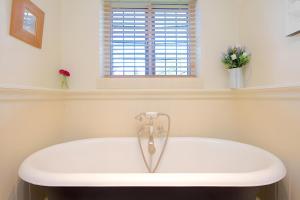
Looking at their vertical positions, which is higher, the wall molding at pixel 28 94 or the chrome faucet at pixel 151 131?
the wall molding at pixel 28 94

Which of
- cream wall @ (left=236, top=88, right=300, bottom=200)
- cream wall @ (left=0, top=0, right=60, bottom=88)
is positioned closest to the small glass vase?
cream wall @ (left=0, top=0, right=60, bottom=88)

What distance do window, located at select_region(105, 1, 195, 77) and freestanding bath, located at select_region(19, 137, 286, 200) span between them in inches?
30.9

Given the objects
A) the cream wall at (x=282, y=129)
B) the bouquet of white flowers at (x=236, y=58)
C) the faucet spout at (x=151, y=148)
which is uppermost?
the bouquet of white flowers at (x=236, y=58)

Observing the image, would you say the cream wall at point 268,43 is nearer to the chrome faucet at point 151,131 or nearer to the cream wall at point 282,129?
the cream wall at point 282,129

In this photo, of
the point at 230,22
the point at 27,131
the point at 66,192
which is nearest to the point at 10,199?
the point at 27,131

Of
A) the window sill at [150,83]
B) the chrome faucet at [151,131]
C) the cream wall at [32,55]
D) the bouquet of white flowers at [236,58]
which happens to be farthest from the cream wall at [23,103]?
the bouquet of white flowers at [236,58]

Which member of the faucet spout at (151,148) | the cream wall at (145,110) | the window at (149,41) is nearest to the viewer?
the faucet spout at (151,148)

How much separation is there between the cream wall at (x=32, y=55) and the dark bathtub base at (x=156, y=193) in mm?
781

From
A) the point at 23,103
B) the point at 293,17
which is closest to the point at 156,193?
the point at 23,103

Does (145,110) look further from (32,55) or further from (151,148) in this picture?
(32,55)

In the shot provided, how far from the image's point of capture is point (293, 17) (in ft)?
3.70

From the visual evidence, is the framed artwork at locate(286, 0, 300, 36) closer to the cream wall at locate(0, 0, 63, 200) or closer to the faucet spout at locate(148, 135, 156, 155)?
the faucet spout at locate(148, 135, 156, 155)

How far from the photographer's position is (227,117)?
1775 mm

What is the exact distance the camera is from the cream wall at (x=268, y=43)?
120 centimetres
